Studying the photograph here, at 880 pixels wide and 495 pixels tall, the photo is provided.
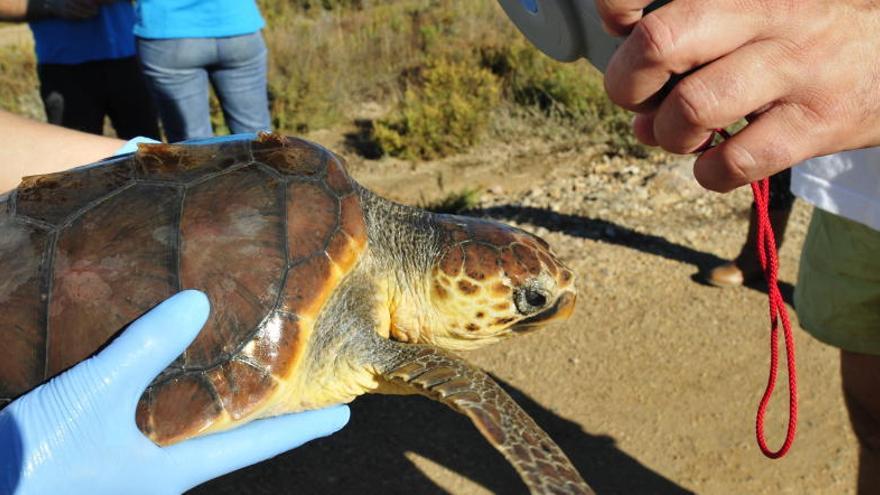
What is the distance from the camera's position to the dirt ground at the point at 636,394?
2.24 meters

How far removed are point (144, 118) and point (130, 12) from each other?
47 cm

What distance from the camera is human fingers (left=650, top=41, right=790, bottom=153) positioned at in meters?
0.74

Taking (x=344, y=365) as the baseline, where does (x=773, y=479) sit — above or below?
below

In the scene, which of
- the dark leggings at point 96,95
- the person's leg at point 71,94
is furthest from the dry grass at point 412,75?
the person's leg at point 71,94

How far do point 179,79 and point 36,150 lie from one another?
1.35m

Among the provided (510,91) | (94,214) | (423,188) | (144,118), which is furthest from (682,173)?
(94,214)

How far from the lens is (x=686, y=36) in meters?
Answer: 0.73

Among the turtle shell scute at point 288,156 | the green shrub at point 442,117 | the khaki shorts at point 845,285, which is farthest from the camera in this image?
the green shrub at point 442,117

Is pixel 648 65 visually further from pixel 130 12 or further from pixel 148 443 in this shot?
pixel 130 12

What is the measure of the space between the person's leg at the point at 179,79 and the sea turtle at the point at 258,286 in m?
1.61

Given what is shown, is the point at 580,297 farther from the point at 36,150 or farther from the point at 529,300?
the point at 36,150

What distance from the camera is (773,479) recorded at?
220cm

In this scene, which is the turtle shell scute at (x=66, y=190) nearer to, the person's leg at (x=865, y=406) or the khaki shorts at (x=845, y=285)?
the khaki shorts at (x=845, y=285)

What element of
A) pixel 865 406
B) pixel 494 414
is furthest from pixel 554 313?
pixel 865 406
